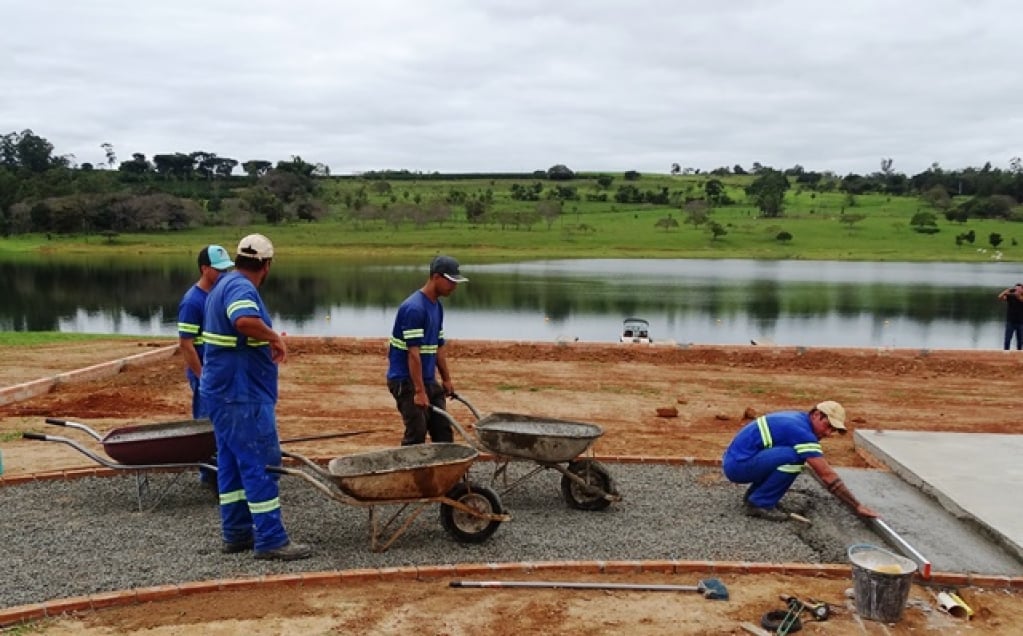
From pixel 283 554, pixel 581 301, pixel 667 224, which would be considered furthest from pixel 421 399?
pixel 667 224

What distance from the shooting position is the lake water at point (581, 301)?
23047 mm

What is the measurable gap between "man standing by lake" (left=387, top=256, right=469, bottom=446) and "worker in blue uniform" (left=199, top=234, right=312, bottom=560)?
3.59 ft

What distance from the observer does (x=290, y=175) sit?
89.3m

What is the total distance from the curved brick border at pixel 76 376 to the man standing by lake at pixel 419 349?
5966 millimetres

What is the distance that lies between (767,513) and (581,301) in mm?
23984

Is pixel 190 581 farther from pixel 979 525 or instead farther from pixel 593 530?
pixel 979 525

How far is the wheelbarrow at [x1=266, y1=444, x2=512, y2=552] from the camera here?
15.3 feet

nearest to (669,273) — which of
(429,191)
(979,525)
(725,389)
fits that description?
(725,389)

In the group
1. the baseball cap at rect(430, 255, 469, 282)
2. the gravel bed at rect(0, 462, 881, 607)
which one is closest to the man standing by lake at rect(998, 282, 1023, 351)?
the gravel bed at rect(0, 462, 881, 607)

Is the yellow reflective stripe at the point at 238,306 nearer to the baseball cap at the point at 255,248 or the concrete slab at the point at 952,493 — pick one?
the baseball cap at the point at 255,248

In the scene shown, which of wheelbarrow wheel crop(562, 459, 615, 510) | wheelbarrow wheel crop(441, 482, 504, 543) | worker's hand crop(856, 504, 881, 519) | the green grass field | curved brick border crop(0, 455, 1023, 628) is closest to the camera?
curved brick border crop(0, 455, 1023, 628)

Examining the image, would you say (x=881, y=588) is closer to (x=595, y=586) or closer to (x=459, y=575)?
(x=595, y=586)

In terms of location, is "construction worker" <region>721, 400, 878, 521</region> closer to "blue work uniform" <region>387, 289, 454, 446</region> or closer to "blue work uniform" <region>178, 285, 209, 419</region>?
"blue work uniform" <region>387, 289, 454, 446</region>

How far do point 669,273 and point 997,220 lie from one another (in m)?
47.6
